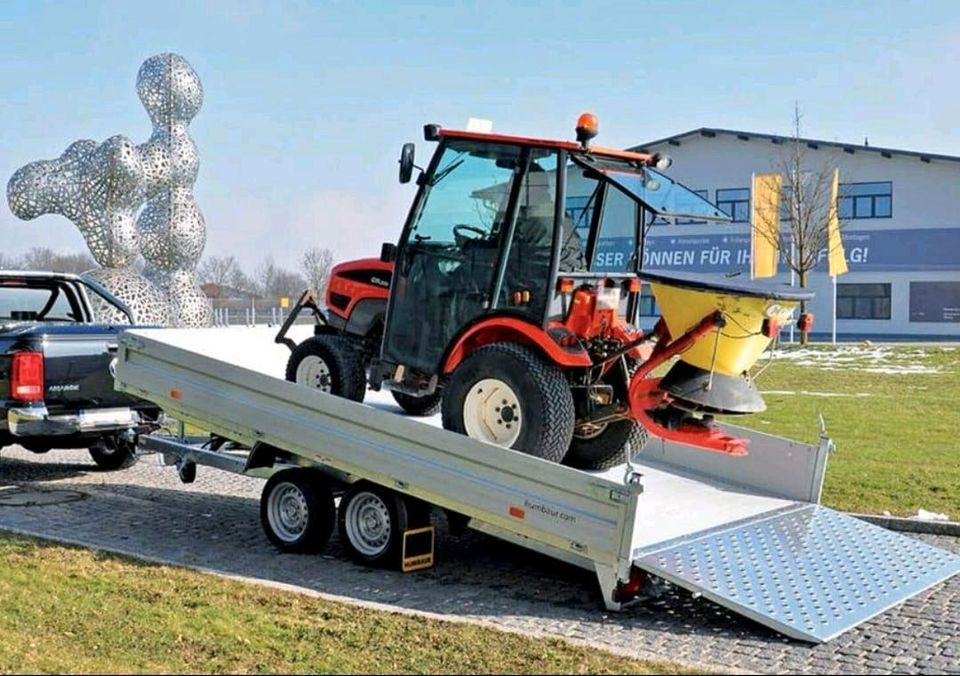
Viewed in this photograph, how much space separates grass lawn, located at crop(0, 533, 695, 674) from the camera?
5.00 metres

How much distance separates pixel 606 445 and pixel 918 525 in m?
2.73

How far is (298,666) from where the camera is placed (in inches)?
195

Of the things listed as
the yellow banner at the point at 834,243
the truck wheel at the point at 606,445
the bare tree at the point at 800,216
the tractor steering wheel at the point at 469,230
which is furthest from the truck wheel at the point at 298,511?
the yellow banner at the point at 834,243

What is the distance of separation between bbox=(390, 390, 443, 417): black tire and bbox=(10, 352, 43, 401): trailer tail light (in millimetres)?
2957

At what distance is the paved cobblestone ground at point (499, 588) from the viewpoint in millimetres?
5551

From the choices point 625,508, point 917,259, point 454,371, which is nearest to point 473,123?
point 454,371

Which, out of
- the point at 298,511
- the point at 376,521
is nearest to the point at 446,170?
the point at 376,521

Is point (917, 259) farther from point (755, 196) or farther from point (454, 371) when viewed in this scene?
point (454, 371)

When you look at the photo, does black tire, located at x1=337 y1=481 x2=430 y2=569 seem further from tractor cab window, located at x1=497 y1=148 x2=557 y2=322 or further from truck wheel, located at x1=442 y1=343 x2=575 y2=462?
tractor cab window, located at x1=497 y1=148 x2=557 y2=322

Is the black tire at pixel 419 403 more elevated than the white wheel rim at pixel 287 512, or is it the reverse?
the black tire at pixel 419 403

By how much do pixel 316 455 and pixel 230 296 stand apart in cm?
6874

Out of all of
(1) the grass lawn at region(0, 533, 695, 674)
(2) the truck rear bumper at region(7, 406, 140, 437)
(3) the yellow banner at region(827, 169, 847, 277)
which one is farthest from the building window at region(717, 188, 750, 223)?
(1) the grass lawn at region(0, 533, 695, 674)

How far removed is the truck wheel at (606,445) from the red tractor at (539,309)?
11 millimetres

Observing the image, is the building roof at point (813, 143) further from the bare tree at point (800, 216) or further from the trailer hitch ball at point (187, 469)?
the trailer hitch ball at point (187, 469)
